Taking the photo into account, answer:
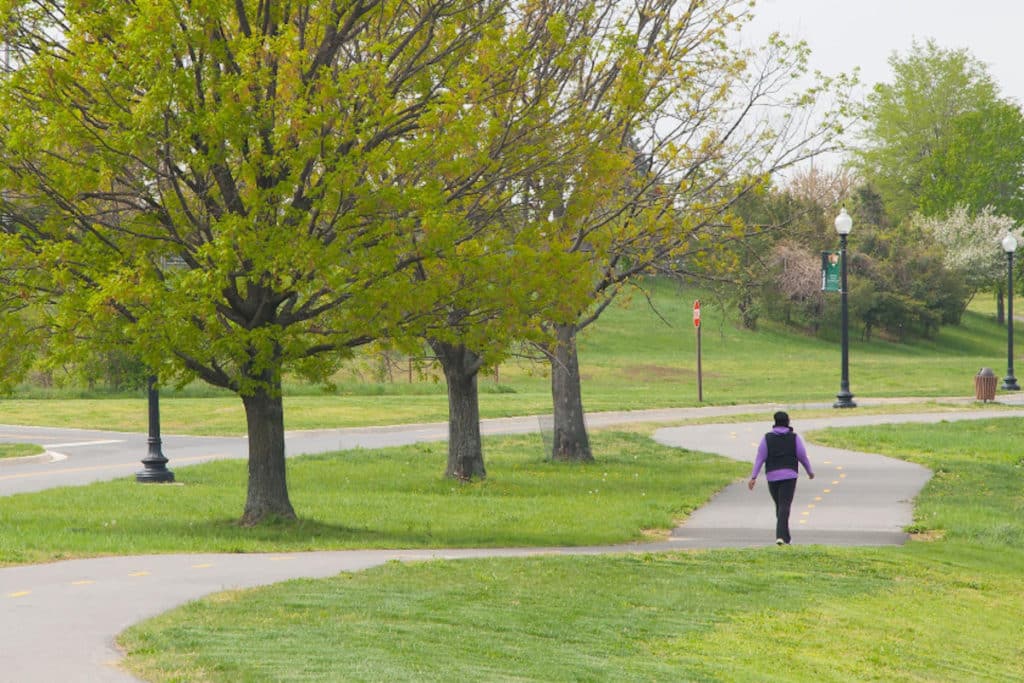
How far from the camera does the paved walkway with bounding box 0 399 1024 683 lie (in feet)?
28.3

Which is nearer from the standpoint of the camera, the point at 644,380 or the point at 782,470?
the point at 782,470

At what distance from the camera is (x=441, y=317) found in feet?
50.0

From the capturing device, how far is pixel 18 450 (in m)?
26.0

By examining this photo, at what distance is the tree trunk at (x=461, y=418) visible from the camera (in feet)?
70.3

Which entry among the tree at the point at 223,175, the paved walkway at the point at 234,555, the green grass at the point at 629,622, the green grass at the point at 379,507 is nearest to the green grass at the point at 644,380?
the green grass at the point at 379,507

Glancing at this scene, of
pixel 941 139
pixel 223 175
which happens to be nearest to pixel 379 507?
pixel 223 175

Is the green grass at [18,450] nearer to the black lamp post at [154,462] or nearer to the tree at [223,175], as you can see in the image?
the black lamp post at [154,462]

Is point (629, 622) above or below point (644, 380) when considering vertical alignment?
below

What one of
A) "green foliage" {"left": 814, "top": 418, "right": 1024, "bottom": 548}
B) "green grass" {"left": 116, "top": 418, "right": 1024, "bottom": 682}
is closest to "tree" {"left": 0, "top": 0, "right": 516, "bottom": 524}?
"green grass" {"left": 116, "top": 418, "right": 1024, "bottom": 682}

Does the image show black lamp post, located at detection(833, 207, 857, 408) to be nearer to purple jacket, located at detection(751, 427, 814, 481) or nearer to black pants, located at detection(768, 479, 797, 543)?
purple jacket, located at detection(751, 427, 814, 481)

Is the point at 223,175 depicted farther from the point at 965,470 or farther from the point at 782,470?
the point at 965,470

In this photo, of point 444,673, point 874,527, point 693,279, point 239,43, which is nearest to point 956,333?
point 693,279

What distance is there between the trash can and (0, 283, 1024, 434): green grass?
5513 millimetres

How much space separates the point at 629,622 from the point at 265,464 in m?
6.61
